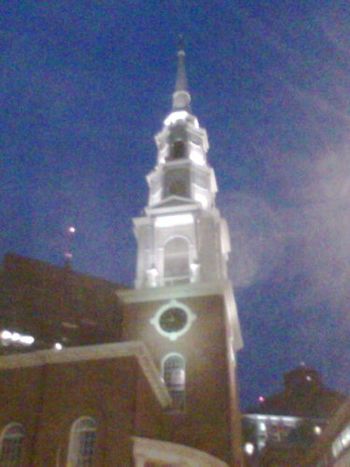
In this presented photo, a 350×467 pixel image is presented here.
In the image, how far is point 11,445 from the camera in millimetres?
22078

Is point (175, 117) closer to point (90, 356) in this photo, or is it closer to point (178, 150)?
point (178, 150)

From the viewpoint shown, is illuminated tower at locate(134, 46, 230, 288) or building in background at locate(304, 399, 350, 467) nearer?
building in background at locate(304, 399, 350, 467)

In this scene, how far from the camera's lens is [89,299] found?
150 feet

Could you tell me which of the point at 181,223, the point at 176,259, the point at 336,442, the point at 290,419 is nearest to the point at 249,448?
the point at 290,419

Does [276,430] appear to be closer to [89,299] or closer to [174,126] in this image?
[89,299]

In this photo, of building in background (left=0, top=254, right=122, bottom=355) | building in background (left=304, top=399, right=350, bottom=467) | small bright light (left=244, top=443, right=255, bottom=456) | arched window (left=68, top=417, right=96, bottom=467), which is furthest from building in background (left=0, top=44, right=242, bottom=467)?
small bright light (left=244, top=443, right=255, bottom=456)

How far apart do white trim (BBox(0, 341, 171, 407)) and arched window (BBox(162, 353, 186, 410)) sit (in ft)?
8.21

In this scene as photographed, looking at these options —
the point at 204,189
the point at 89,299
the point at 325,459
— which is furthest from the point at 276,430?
the point at 204,189

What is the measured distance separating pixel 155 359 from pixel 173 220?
7.79 meters

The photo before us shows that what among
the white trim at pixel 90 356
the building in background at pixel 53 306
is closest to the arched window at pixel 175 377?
the white trim at pixel 90 356

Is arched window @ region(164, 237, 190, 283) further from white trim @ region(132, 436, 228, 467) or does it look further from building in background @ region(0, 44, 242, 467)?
white trim @ region(132, 436, 228, 467)

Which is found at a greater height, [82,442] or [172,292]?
[172,292]

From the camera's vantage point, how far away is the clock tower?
84.0 ft

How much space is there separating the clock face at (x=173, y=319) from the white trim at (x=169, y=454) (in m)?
6.49
